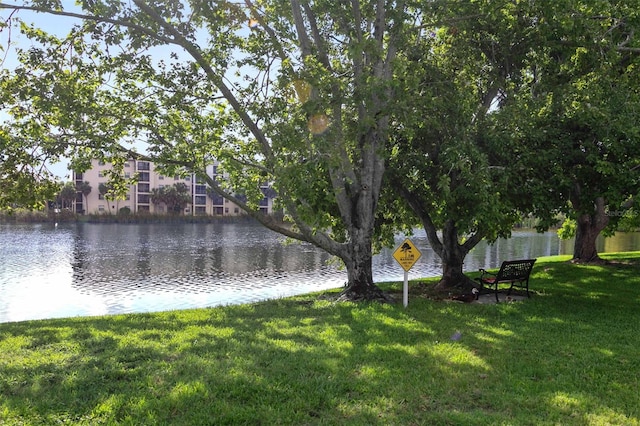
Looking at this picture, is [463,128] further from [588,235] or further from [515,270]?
[588,235]

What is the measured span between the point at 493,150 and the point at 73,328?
9255 mm

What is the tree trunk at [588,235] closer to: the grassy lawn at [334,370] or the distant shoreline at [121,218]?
the grassy lawn at [334,370]

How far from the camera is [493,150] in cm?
1159

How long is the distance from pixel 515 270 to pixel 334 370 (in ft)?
23.9

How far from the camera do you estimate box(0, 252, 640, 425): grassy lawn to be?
471cm

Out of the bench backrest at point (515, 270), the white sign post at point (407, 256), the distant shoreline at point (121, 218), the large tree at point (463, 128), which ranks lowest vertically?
the distant shoreline at point (121, 218)

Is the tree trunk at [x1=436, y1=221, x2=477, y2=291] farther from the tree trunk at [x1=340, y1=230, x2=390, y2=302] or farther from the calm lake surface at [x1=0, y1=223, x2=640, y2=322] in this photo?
the calm lake surface at [x1=0, y1=223, x2=640, y2=322]

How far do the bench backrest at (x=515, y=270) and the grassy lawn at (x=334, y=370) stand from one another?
4.63ft

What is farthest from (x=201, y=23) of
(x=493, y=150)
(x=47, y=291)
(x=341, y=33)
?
(x=47, y=291)

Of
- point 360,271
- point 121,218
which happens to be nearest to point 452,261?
point 360,271

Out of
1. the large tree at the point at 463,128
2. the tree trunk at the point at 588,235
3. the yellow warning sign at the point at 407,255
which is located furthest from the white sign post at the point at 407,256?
the tree trunk at the point at 588,235

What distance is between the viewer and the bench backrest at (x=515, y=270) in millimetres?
11469

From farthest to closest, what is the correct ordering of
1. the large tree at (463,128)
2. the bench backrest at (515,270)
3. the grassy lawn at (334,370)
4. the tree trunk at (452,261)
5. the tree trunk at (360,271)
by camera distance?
the tree trunk at (452,261), the tree trunk at (360,271), the bench backrest at (515,270), the large tree at (463,128), the grassy lawn at (334,370)

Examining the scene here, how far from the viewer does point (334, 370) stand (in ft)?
19.5
